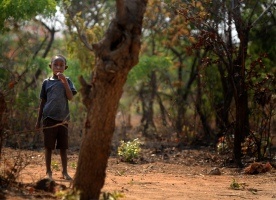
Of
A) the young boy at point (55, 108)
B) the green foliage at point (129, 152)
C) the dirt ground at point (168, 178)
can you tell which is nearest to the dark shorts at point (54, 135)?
the young boy at point (55, 108)

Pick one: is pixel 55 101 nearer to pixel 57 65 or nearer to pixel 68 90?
pixel 68 90

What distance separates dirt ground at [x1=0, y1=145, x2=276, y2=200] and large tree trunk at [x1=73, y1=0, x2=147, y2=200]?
353 mm

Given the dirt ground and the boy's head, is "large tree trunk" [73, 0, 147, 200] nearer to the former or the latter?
the dirt ground

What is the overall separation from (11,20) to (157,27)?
21.2ft

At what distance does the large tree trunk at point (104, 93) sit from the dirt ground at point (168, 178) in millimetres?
353

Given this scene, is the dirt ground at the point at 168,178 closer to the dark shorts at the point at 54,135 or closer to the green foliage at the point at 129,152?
the green foliage at the point at 129,152

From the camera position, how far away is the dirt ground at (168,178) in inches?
243

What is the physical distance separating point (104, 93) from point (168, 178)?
399cm

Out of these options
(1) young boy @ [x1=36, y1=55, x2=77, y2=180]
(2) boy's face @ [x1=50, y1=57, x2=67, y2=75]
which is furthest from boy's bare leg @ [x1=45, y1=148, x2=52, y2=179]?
(2) boy's face @ [x1=50, y1=57, x2=67, y2=75]

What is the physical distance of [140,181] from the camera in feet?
25.3

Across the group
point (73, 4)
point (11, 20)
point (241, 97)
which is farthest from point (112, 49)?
point (73, 4)

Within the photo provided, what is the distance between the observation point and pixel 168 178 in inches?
336

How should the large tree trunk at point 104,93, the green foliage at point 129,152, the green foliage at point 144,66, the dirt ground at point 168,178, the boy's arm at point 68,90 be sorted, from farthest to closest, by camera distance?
the green foliage at point 144,66 → the green foliage at point 129,152 → the boy's arm at point 68,90 → the dirt ground at point 168,178 → the large tree trunk at point 104,93

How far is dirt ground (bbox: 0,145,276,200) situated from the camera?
243 inches
